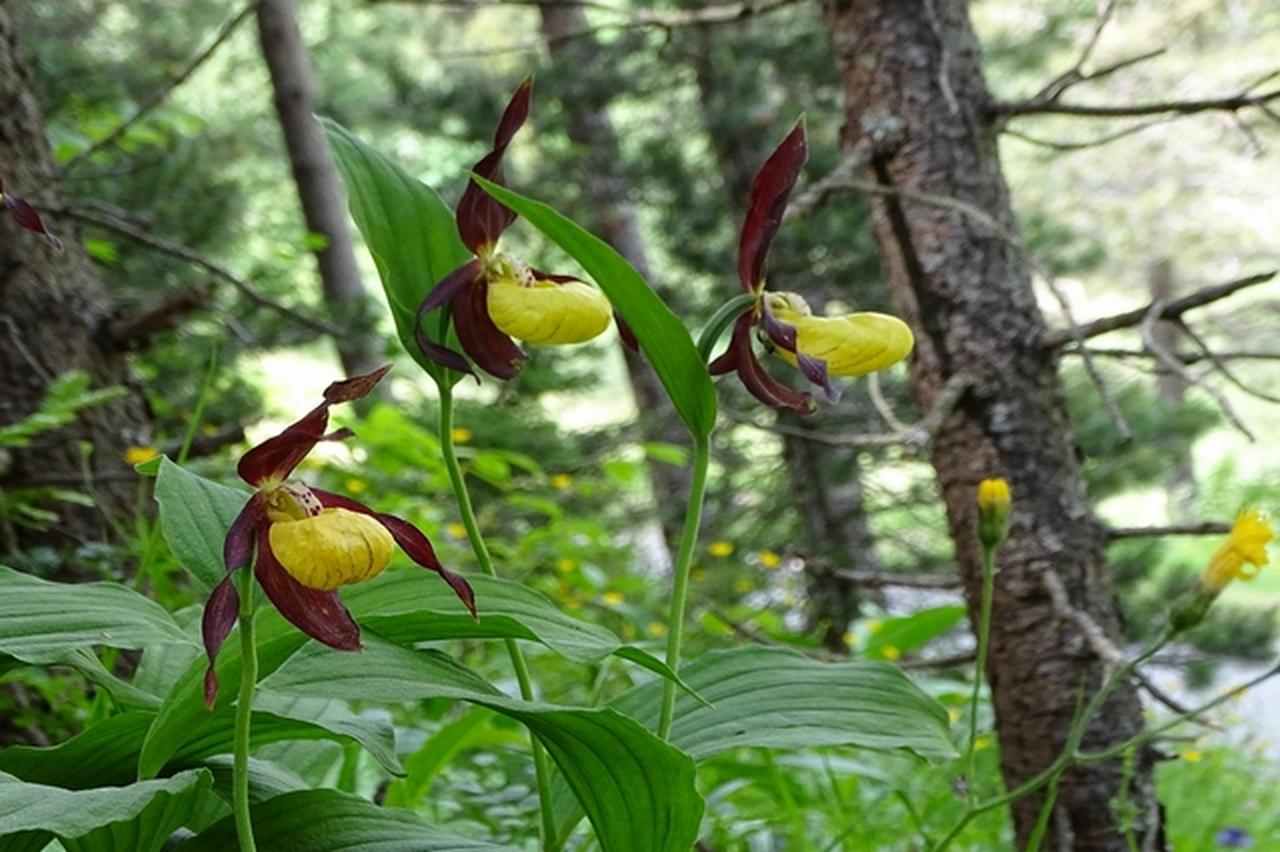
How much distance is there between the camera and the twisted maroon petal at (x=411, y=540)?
0.68 meters

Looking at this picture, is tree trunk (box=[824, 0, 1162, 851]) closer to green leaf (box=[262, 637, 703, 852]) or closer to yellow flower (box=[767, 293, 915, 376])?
yellow flower (box=[767, 293, 915, 376])

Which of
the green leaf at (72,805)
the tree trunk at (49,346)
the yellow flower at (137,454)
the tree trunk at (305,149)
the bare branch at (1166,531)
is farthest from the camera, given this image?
the tree trunk at (305,149)

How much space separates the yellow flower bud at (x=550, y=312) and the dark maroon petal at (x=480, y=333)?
0.06 feet

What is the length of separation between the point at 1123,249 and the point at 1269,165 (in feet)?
3.72

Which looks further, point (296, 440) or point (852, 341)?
point (852, 341)

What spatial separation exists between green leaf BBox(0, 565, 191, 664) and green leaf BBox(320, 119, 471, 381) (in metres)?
0.24

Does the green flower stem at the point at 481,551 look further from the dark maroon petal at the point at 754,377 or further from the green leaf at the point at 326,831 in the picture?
the dark maroon petal at the point at 754,377

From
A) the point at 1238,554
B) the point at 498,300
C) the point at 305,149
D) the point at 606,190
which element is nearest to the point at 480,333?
the point at 498,300

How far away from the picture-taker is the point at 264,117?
23.7ft

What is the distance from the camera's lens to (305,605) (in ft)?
2.22

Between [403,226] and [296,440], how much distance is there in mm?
273

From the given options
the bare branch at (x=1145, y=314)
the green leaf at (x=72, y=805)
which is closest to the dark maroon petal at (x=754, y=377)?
the green leaf at (x=72, y=805)

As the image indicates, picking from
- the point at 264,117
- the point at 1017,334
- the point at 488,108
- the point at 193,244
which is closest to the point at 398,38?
the point at 264,117

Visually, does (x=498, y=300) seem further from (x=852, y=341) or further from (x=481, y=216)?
(x=852, y=341)
